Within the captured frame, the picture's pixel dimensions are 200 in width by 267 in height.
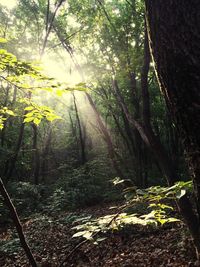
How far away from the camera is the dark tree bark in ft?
4.93

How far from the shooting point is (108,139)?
13891 millimetres

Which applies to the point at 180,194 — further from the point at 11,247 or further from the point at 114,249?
the point at 11,247

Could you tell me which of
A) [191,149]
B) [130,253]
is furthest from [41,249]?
[191,149]

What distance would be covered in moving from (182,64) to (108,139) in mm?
12384

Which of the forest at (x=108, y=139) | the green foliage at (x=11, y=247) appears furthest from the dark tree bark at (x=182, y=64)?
the green foliage at (x=11, y=247)

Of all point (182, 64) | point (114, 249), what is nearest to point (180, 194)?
point (182, 64)

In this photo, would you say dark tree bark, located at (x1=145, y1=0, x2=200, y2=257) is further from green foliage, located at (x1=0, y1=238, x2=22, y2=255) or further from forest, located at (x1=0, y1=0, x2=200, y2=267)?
green foliage, located at (x1=0, y1=238, x2=22, y2=255)

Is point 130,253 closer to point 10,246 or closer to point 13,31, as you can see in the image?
point 10,246

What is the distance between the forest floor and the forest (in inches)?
1.1

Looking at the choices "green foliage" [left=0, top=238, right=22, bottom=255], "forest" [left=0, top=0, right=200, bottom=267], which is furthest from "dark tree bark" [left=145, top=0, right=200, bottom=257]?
"green foliage" [left=0, top=238, right=22, bottom=255]

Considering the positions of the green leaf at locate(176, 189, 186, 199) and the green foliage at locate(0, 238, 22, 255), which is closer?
the green leaf at locate(176, 189, 186, 199)

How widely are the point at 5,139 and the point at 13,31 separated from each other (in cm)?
658

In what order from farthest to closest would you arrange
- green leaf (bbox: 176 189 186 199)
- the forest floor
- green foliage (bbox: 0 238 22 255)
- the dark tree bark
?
green foliage (bbox: 0 238 22 255)
the forest floor
green leaf (bbox: 176 189 186 199)
the dark tree bark

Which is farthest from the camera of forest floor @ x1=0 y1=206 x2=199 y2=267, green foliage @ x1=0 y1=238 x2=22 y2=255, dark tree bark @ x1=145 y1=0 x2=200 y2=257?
green foliage @ x1=0 y1=238 x2=22 y2=255
